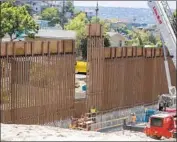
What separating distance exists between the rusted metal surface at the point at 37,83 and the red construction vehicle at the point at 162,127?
555 cm

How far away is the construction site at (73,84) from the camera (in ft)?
73.1

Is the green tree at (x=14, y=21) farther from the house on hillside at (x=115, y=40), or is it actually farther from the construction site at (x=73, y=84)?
the construction site at (x=73, y=84)

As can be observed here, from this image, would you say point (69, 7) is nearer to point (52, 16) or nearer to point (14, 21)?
point (52, 16)

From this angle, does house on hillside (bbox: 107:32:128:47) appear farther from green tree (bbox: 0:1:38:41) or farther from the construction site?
the construction site

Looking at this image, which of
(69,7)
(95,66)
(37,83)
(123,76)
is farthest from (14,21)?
(69,7)

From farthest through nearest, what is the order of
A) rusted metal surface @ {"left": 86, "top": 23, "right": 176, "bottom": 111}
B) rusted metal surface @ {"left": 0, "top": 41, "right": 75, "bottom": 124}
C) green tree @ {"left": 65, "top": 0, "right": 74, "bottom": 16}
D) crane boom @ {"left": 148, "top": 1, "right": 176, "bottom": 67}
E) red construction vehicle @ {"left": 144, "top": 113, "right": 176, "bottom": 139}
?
green tree @ {"left": 65, "top": 0, "right": 74, "bottom": 16}
rusted metal surface @ {"left": 86, "top": 23, "right": 176, "bottom": 111}
crane boom @ {"left": 148, "top": 1, "right": 176, "bottom": 67}
rusted metal surface @ {"left": 0, "top": 41, "right": 75, "bottom": 124}
red construction vehicle @ {"left": 144, "top": 113, "right": 176, "bottom": 139}

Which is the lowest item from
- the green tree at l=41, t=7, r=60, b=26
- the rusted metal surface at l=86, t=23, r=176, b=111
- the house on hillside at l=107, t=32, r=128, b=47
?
the rusted metal surface at l=86, t=23, r=176, b=111

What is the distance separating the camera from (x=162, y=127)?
20.3 metres

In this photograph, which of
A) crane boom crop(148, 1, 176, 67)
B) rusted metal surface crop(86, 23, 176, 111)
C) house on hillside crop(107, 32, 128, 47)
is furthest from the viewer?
house on hillside crop(107, 32, 128, 47)

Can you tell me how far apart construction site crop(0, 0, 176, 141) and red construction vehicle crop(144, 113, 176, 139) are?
160 inches

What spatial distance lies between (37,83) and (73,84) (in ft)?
8.56

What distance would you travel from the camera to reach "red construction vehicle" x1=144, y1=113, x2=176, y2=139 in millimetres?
20297

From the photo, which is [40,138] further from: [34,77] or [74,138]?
[34,77]

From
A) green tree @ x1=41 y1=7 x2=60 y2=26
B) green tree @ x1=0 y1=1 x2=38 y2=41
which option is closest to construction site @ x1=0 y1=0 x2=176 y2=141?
green tree @ x1=0 y1=1 x2=38 y2=41
